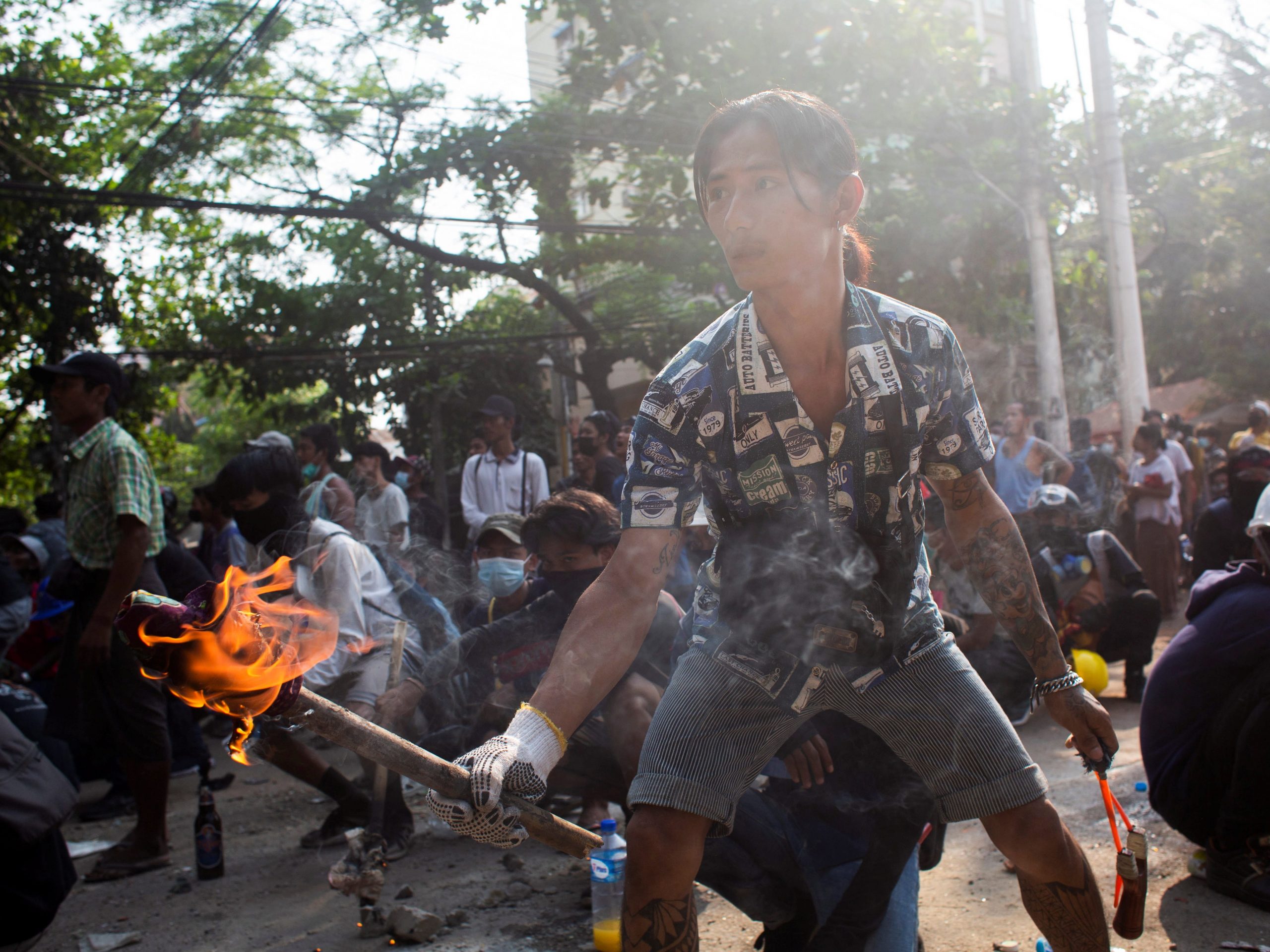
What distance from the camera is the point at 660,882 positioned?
2033 millimetres

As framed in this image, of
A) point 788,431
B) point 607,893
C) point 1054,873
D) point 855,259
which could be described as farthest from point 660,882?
point 855,259

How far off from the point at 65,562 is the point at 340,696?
5.09 ft

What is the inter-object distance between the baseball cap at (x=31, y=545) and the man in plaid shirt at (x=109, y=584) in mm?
3816

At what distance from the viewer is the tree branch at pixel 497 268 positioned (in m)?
13.1

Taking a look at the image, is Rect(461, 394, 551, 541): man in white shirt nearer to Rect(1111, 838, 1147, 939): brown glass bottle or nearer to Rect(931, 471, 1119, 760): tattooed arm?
Rect(931, 471, 1119, 760): tattooed arm

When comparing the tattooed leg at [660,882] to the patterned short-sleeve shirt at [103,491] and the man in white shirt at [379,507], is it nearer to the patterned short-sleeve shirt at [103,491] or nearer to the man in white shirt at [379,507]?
the patterned short-sleeve shirt at [103,491]

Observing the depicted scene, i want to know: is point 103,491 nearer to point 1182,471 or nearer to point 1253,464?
point 1253,464

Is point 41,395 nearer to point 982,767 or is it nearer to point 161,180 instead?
point 161,180

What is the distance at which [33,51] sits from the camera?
1438 cm

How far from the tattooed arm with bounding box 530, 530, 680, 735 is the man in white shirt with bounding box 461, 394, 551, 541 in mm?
5640

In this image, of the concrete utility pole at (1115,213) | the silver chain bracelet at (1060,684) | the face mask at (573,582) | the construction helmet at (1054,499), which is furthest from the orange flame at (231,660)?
the concrete utility pole at (1115,213)

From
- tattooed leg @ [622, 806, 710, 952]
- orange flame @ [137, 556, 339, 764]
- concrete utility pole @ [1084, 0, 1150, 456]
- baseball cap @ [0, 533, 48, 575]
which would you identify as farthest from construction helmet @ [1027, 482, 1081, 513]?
baseball cap @ [0, 533, 48, 575]

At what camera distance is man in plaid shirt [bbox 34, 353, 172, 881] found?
4383 mm

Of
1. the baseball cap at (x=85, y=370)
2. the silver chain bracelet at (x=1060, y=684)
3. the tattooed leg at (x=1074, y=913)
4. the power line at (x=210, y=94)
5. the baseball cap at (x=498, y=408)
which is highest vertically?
the power line at (x=210, y=94)
